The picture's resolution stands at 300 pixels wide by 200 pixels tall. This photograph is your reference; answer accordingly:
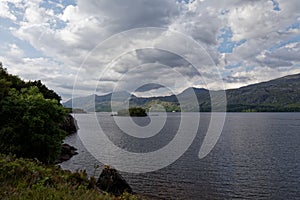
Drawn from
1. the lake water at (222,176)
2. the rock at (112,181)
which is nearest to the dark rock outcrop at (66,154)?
the lake water at (222,176)

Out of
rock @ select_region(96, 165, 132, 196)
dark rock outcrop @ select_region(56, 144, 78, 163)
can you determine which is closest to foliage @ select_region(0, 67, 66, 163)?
rock @ select_region(96, 165, 132, 196)

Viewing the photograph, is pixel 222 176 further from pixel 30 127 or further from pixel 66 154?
pixel 66 154

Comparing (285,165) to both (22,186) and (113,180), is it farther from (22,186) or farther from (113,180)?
(22,186)

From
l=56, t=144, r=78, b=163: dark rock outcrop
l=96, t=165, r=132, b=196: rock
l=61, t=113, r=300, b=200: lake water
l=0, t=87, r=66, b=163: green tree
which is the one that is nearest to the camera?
l=96, t=165, r=132, b=196: rock

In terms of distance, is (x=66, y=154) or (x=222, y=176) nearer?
(x=222, y=176)

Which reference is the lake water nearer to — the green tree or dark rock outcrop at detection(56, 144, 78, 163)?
dark rock outcrop at detection(56, 144, 78, 163)

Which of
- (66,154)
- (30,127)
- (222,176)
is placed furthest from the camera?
(66,154)

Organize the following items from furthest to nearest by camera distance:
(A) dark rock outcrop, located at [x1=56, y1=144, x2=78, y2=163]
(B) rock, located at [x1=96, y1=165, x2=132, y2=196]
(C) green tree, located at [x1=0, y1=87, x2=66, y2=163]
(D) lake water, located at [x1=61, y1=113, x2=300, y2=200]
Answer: (A) dark rock outcrop, located at [x1=56, y1=144, x2=78, y2=163] → (D) lake water, located at [x1=61, y1=113, x2=300, y2=200] → (C) green tree, located at [x1=0, y1=87, x2=66, y2=163] → (B) rock, located at [x1=96, y1=165, x2=132, y2=196]

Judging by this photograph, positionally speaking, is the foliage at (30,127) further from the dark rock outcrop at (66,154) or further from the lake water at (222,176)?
the dark rock outcrop at (66,154)

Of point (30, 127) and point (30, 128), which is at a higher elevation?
point (30, 127)

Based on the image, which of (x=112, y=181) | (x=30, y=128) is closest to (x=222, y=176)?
(x=112, y=181)

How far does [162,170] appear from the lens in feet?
157

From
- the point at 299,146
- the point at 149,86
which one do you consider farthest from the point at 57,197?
the point at 299,146

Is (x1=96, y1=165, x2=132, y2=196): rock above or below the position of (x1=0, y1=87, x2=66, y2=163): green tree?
below
